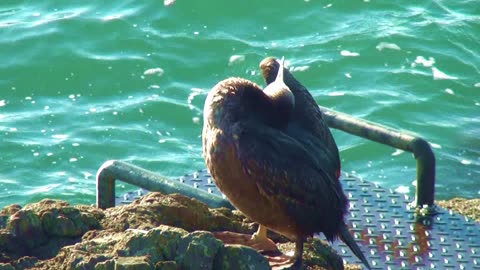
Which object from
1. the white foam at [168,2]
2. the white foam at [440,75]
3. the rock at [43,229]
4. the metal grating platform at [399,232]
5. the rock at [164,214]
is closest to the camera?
the rock at [43,229]

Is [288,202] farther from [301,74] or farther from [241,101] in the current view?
[301,74]

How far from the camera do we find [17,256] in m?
4.55

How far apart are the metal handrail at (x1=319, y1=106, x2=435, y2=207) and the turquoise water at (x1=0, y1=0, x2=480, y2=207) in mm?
3543

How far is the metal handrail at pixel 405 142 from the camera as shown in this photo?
6.61 meters

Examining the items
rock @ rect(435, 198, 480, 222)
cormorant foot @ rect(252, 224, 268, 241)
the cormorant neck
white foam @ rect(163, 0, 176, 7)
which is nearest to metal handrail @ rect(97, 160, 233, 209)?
cormorant foot @ rect(252, 224, 268, 241)

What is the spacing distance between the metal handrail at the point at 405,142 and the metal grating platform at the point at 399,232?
0.43ft

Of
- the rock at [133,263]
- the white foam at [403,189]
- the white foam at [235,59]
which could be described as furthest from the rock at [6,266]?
the white foam at [235,59]

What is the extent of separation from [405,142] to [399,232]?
0.60 m

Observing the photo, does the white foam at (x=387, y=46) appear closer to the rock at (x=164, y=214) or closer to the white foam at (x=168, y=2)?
the white foam at (x=168, y=2)

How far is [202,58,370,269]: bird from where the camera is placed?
5.33 m

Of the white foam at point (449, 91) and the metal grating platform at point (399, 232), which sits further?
the white foam at point (449, 91)

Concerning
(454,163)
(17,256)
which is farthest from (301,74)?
(17,256)

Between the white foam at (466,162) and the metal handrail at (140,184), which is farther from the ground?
the metal handrail at (140,184)

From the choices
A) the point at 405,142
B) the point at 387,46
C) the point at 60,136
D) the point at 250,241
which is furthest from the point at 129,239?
the point at 387,46
